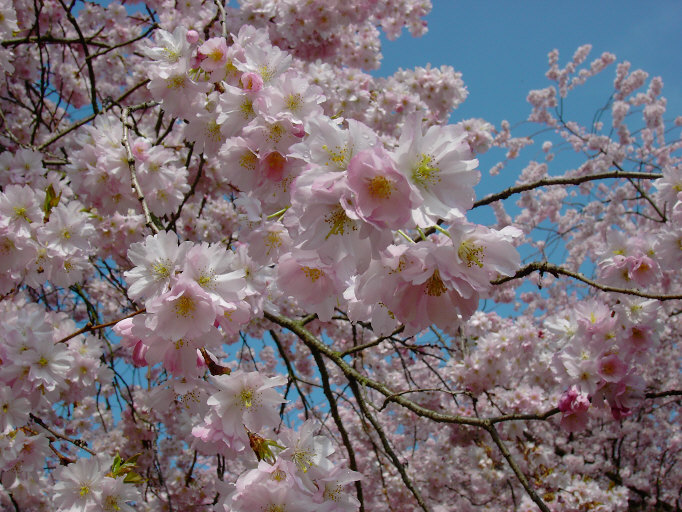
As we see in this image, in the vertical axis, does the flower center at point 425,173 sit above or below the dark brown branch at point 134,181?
below

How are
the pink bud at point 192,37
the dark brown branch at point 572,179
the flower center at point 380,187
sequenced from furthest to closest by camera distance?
1. the dark brown branch at point 572,179
2. the pink bud at point 192,37
3. the flower center at point 380,187

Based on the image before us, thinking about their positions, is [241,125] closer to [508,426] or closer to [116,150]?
[116,150]

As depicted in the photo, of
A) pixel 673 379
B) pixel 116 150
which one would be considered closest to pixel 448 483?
pixel 673 379

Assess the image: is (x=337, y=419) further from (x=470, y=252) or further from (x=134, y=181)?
(x=470, y=252)

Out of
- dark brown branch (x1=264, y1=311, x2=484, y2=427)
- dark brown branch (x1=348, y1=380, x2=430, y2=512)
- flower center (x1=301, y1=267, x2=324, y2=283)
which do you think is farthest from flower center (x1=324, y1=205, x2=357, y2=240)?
dark brown branch (x1=348, y1=380, x2=430, y2=512)

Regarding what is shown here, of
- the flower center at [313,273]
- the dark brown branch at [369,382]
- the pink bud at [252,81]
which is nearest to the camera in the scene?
the flower center at [313,273]

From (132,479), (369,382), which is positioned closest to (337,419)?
(369,382)

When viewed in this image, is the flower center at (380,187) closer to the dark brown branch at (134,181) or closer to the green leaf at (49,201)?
the dark brown branch at (134,181)

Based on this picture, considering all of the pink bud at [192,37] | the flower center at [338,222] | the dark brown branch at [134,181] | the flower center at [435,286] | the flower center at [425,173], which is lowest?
the flower center at [435,286]

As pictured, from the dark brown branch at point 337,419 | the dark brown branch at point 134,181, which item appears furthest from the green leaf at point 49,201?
the dark brown branch at point 337,419

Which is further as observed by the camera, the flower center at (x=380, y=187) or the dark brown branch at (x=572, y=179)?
the dark brown branch at (x=572, y=179)

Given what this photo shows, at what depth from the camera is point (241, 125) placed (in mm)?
1547

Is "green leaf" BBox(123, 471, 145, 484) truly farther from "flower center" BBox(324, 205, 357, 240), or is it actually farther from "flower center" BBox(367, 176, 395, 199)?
"flower center" BBox(367, 176, 395, 199)

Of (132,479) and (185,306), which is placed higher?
(185,306)
